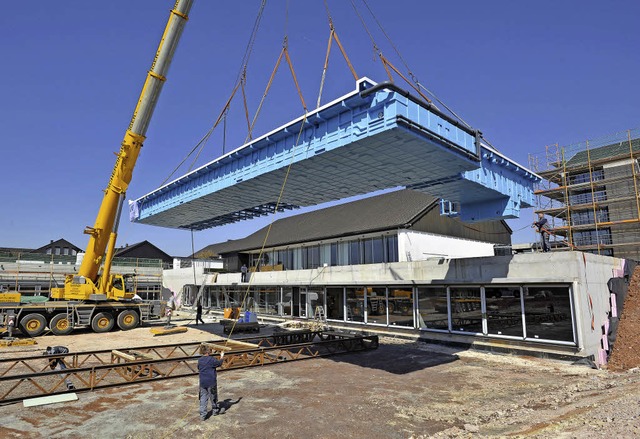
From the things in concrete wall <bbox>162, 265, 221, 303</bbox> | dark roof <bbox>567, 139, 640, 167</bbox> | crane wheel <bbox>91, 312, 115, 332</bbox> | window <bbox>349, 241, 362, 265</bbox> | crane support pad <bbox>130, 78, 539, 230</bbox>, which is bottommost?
crane wheel <bbox>91, 312, 115, 332</bbox>

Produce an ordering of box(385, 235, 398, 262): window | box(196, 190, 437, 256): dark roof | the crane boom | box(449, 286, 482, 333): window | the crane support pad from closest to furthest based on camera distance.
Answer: the crane support pad
box(449, 286, 482, 333): window
the crane boom
box(385, 235, 398, 262): window
box(196, 190, 437, 256): dark roof

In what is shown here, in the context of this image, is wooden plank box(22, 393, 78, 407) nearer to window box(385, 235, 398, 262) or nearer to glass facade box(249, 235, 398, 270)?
glass facade box(249, 235, 398, 270)

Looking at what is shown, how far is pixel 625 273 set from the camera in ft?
67.4

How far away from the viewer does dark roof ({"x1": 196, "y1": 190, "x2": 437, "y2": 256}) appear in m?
29.1

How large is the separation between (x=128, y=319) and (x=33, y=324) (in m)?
5.18

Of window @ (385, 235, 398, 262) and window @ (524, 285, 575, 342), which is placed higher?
window @ (385, 235, 398, 262)

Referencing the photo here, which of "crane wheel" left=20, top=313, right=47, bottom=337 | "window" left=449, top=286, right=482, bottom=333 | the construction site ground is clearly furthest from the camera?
"crane wheel" left=20, top=313, right=47, bottom=337

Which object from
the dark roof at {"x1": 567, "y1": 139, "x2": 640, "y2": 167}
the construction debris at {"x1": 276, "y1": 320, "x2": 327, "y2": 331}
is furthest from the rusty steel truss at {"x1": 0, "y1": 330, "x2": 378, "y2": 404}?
the dark roof at {"x1": 567, "y1": 139, "x2": 640, "y2": 167}

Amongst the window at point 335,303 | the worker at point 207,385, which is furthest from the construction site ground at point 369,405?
the window at point 335,303

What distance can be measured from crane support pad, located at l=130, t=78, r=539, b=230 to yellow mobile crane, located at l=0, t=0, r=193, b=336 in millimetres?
3500

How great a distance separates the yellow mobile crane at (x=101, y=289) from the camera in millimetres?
21781

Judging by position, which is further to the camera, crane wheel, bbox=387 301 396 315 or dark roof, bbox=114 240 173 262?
dark roof, bbox=114 240 173 262

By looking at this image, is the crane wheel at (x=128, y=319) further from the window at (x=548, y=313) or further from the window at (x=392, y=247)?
the window at (x=548, y=313)

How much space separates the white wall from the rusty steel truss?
9336 millimetres
